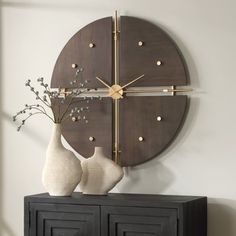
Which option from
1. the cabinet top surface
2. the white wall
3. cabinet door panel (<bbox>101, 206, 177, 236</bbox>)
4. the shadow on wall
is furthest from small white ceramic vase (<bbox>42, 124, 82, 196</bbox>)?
the shadow on wall

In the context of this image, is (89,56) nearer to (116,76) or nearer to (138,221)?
(116,76)

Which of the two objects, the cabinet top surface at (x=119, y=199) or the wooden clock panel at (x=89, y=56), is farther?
the wooden clock panel at (x=89, y=56)

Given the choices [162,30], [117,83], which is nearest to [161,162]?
[117,83]

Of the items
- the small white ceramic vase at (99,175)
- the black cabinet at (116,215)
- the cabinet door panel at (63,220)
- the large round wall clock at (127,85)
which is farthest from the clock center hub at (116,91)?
the cabinet door panel at (63,220)

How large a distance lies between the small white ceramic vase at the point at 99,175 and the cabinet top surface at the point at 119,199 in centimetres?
6

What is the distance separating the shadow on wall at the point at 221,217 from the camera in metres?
3.25

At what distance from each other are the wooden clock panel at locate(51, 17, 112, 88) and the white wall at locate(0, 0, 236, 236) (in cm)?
8

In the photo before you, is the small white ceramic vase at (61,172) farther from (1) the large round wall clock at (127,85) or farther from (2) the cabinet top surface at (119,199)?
(1) the large round wall clock at (127,85)

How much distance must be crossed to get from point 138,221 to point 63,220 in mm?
421

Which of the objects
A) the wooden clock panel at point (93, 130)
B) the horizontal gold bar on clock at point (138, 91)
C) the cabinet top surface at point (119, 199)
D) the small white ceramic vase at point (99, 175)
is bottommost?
the cabinet top surface at point (119, 199)

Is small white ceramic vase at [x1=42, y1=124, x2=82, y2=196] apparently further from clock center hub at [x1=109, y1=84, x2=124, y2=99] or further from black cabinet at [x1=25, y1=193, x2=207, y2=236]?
clock center hub at [x1=109, y1=84, x2=124, y2=99]

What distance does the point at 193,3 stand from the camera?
3387mm

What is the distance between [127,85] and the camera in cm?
348

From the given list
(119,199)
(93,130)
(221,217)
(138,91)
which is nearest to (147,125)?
(138,91)
